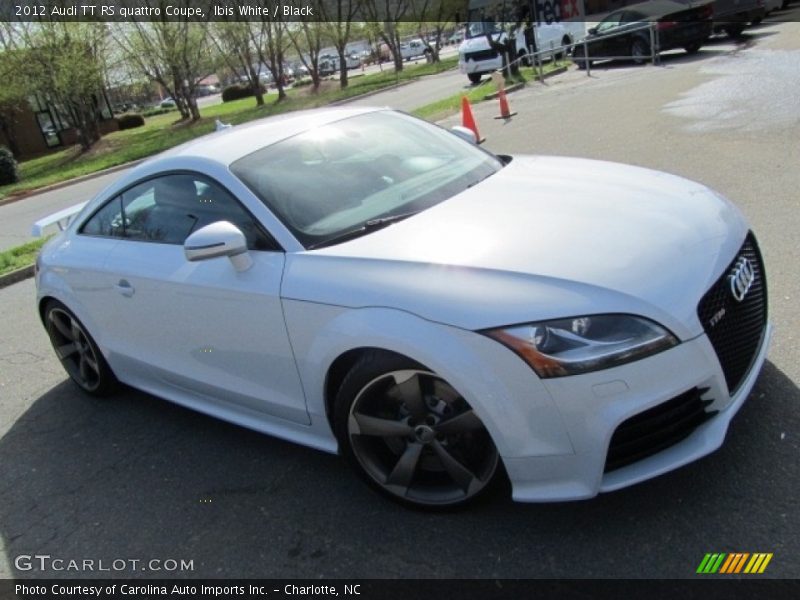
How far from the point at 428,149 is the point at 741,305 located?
6.17 ft

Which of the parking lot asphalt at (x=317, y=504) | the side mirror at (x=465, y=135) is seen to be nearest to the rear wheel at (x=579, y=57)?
the parking lot asphalt at (x=317, y=504)

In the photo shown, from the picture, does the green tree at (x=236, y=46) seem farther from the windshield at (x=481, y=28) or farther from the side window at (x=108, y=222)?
the side window at (x=108, y=222)

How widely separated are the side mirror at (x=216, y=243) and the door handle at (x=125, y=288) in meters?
0.92

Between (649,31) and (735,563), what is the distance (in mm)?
18034

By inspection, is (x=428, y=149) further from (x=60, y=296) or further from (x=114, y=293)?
(x=60, y=296)

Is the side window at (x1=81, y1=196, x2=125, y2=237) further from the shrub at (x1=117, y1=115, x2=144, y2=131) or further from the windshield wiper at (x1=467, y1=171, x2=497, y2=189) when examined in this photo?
the shrub at (x1=117, y1=115, x2=144, y2=131)

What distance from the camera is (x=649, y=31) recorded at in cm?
1792

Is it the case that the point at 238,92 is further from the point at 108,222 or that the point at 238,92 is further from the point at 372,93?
the point at 108,222

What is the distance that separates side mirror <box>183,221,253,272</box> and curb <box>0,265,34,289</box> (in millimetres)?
6685

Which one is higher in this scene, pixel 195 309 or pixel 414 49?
pixel 195 309

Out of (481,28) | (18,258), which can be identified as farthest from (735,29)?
(18,258)

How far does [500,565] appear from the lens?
263 cm

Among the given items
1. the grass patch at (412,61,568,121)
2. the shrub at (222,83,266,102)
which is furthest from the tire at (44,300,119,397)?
the shrub at (222,83,266,102)

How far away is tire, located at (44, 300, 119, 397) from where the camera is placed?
178 inches
